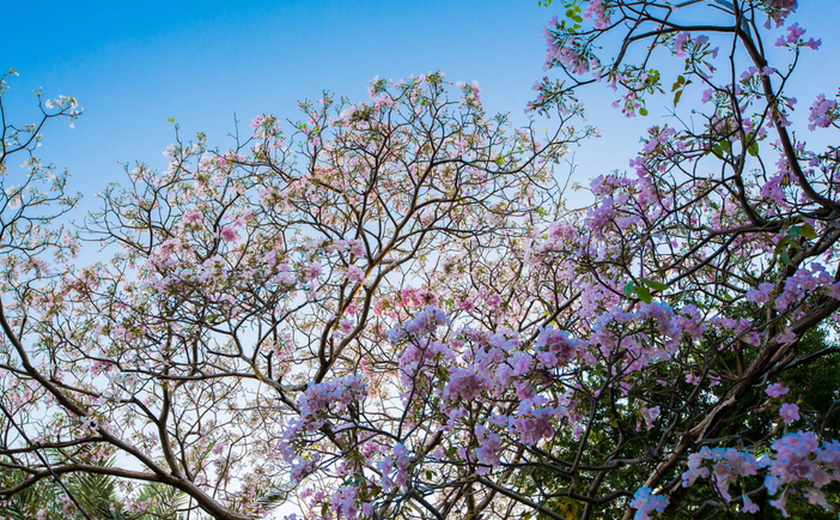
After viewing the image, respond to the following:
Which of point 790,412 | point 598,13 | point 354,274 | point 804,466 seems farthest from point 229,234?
point 804,466

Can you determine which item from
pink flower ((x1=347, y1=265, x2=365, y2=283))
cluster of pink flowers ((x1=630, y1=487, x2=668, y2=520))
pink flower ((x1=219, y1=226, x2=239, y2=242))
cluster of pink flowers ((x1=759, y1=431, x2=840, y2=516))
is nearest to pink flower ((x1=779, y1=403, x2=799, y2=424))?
cluster of pink flowers ((x1=759, y1=431, x2=840, y2=516))

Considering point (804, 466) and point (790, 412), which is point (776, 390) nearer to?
point (790, 412)

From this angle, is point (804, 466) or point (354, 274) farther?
point (354, 274)

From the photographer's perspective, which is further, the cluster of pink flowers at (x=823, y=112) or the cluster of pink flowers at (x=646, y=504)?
Result: the cluster of pink flowers at (x=823, y=112)

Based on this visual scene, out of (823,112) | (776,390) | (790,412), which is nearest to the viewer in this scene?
(790,412)

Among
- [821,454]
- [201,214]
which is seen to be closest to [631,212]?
[821,454]

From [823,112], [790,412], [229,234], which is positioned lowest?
[790,412]

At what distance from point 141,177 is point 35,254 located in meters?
1.56

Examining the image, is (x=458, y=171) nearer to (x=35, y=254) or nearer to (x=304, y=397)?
(x=304, y=397)

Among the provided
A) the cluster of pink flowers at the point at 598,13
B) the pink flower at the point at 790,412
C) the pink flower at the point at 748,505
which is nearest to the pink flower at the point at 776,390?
the pink flower at the point at 790,412

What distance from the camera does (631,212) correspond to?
8.63 ft

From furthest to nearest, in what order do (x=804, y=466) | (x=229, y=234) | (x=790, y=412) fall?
(x=229, y=234), (x=790, y=412), (x=804, y=466)

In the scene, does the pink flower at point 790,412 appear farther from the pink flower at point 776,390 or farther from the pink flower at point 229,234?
the pink flower at point 229,234

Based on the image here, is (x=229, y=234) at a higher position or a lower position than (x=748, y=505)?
higher
